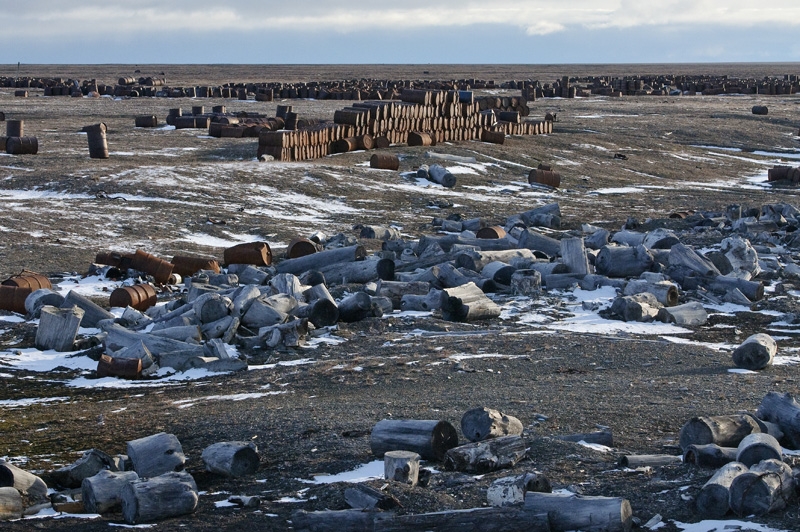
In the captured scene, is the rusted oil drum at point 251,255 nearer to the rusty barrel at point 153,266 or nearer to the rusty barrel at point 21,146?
the rusty barrel at point 153,266

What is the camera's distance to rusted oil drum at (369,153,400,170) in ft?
77.1

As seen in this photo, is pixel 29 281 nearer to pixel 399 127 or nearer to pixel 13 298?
pixel 13 298

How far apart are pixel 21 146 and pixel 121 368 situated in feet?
51.5

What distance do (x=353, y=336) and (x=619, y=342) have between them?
2.72 metres

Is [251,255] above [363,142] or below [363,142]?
below

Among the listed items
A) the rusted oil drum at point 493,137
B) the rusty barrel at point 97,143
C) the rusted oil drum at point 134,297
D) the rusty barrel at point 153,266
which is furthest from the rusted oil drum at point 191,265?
the rusted oil drum at point 493,137

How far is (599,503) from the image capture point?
4.68 metres

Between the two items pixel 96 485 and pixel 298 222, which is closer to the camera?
pixel 96 485

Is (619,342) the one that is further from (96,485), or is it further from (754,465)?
(96,485)

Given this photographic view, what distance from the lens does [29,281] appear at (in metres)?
11.4

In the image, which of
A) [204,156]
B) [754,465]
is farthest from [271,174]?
[754,465]

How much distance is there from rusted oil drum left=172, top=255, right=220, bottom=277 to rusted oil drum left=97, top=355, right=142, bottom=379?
4.06 meters

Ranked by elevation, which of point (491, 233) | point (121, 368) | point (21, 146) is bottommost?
point (121, 368)

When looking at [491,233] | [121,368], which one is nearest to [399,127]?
[491,233]
